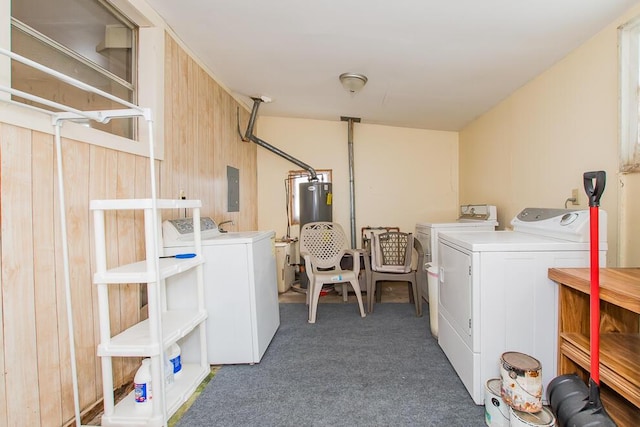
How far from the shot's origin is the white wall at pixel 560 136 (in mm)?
1752

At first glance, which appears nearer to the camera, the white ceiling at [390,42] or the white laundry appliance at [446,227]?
the white ceiling at [390,42]

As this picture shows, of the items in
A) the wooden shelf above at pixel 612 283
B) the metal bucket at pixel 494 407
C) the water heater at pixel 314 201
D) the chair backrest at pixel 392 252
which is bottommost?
the metal bucket at pixel 494 407

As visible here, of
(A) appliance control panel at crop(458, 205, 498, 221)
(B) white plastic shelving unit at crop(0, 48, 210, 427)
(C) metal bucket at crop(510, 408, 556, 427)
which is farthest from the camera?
(A) appliance control panel at crop(458, 205, 498, 221)

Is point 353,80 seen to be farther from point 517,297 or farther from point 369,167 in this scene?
point 517,297

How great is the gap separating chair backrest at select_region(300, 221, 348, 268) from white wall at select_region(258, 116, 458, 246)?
3.39ft

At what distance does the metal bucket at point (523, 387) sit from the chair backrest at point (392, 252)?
1610 millimetres

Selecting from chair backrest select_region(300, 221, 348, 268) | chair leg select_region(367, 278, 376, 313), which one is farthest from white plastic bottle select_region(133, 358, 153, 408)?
chair leg select_region(367, 278, 376, 313)

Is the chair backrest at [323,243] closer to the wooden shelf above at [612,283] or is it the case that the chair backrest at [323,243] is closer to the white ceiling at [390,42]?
the white ceiling at [390,42]

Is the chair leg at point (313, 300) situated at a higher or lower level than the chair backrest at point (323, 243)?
lower

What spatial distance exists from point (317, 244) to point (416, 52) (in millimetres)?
1986

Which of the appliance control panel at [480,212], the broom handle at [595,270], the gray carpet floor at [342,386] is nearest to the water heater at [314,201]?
the gray carpet floor at [342,386]

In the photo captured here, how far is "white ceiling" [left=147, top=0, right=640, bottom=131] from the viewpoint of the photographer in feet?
5.45

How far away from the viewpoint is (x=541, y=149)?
239 cm

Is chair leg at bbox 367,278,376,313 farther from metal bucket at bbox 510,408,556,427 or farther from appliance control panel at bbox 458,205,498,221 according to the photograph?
metal bucket at bbox 510,408,556,427
